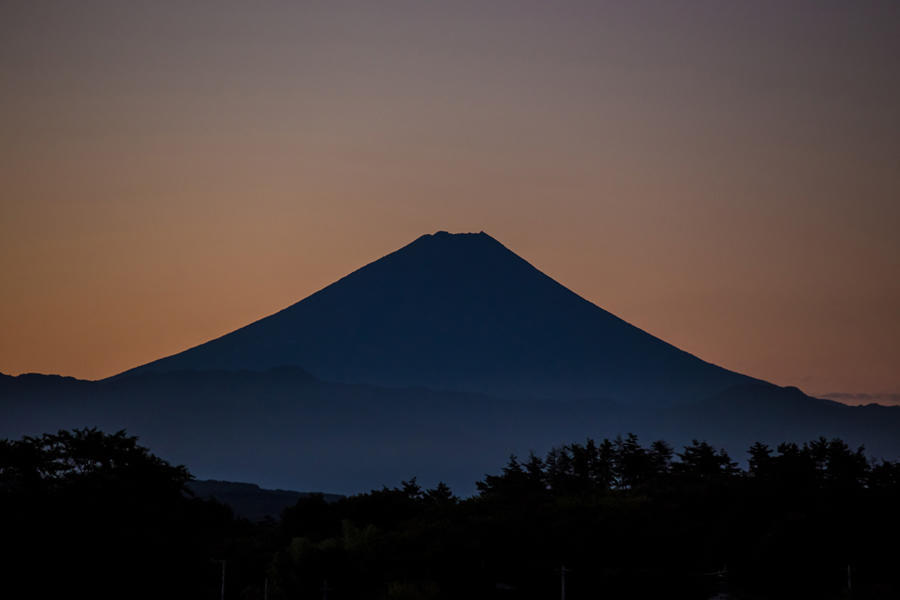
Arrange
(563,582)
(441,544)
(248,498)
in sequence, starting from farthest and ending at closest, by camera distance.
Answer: (248,498)
(441,544)
(563,582)

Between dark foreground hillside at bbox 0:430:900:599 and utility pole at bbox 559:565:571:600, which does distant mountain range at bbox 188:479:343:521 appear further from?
utility pole at bbox 559:565:571:600

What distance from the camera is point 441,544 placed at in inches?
2090

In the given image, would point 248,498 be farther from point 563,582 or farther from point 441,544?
point 563,582

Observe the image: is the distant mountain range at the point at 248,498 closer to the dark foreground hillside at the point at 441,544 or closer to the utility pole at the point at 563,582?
the dark foreground hillside at the point at 441,544

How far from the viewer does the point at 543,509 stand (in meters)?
64.6

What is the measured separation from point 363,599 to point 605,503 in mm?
18832

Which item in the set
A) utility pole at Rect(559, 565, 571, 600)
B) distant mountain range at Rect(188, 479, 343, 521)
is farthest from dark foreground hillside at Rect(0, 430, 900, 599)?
distant mountain range at Rect(188, 479, 343, 521)

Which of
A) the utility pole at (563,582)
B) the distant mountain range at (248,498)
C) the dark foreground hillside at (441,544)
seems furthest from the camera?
the distant mountain range at (248,498)

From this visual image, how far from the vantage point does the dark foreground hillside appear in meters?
49.2

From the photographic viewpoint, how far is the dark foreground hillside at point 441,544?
49250 mm

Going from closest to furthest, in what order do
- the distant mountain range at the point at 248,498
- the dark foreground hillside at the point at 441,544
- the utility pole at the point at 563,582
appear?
the utility pole at the point at 563,582 → the dark foreground hillside at the point at 441,544 → the distant mountain range at the point at 248,498

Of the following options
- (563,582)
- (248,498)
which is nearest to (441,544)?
(563,582)

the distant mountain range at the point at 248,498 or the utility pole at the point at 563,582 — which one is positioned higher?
the distant mountain range at the point at 248,498

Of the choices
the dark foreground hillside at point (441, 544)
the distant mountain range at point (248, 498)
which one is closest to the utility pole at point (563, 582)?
the dark foreground hillside at point (441, 544)
